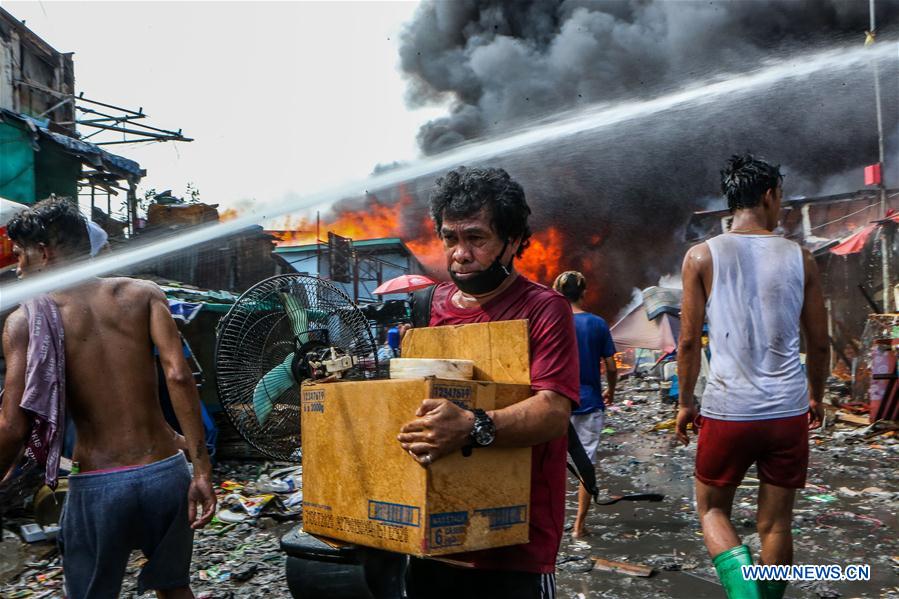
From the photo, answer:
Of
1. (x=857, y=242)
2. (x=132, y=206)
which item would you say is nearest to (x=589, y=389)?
(x=132, y=206)

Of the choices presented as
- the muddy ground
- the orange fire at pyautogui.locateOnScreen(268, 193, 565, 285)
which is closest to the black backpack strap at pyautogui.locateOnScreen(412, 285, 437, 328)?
the muddy ground

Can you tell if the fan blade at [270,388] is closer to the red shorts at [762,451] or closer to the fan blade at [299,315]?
the fan blade at [299,315]

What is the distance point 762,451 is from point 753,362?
1.29 feet

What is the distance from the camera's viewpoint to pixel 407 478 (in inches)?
61.1

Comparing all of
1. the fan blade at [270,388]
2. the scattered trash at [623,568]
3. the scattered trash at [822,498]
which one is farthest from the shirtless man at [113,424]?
the scattered trash at [822,498]

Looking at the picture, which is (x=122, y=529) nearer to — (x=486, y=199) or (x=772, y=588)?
(x=486, y=199)

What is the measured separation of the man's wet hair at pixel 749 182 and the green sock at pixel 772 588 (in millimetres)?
1701

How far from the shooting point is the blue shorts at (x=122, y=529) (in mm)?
2539

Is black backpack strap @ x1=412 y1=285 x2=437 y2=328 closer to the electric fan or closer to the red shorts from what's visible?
the electric fan

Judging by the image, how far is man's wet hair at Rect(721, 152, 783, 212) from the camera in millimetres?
3162

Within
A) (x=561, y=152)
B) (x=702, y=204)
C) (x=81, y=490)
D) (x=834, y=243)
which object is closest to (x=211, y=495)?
(x=81, y=490)

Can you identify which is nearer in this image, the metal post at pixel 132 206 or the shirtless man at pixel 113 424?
the shirtless man at pixel 113 424

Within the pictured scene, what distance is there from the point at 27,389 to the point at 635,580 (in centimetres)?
339

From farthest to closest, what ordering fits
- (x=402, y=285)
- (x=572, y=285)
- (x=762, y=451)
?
1. (x=402, y=285)
2. (x=572, y=285)
3. (x=762, y=451)
